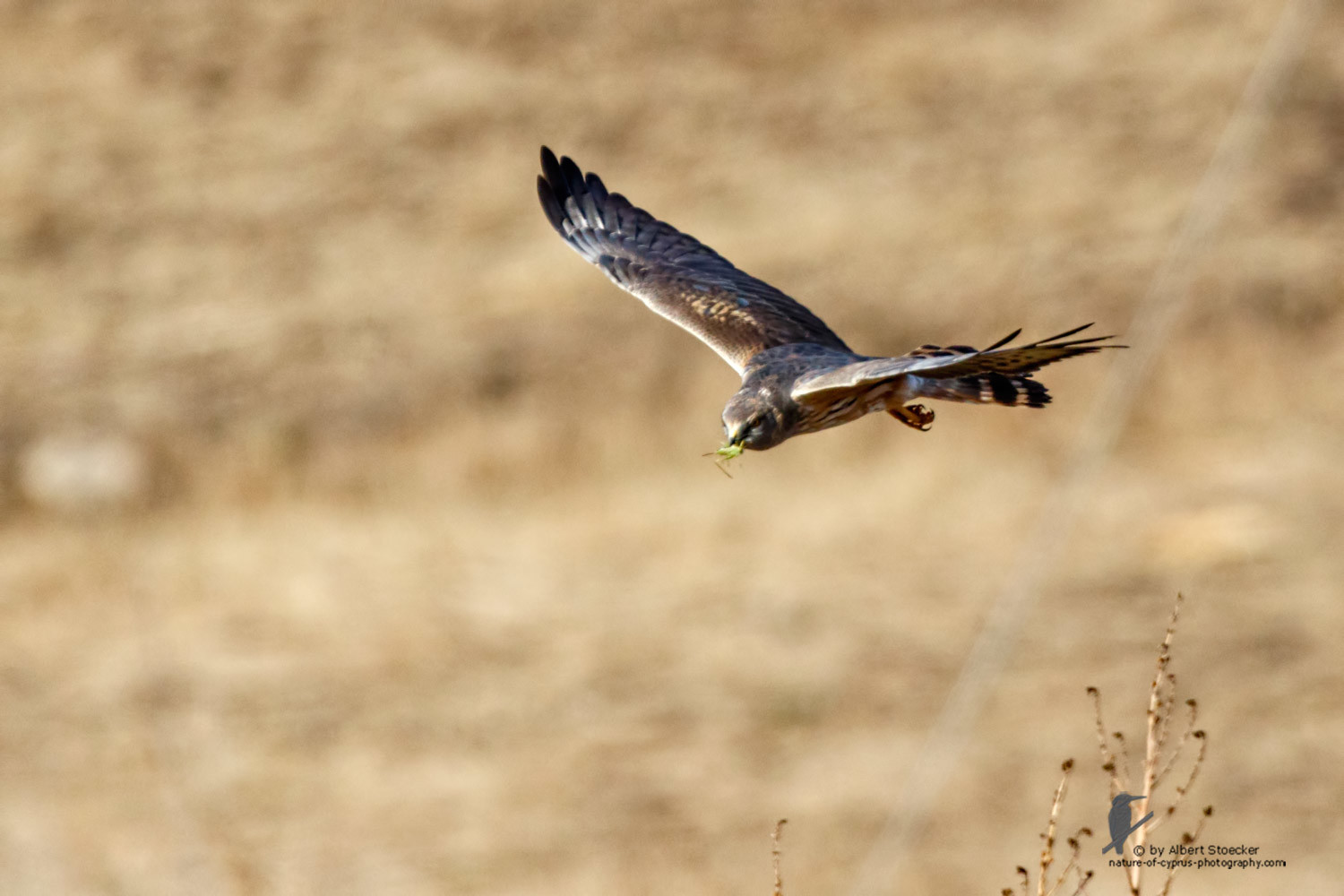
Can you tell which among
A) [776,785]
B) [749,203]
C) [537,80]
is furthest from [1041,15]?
[776,785]

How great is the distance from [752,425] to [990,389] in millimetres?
928

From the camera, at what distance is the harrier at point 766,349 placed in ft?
20.3

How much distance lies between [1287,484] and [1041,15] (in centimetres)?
801

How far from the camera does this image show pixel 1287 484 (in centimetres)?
2012

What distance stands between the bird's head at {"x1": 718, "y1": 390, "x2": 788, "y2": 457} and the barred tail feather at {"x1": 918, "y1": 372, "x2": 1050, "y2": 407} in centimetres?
58

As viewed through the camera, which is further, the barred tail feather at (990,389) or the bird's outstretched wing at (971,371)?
the barred tail feather at (990,389)

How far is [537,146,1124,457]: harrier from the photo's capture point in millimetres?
6176

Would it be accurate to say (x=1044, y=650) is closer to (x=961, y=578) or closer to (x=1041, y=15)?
(x=961, y=578)

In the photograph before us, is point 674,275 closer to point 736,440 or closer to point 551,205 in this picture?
point 551,205

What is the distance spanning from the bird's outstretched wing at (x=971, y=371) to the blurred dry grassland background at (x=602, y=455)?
9.24m

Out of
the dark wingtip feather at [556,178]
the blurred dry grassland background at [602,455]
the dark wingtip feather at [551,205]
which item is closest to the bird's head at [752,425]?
the dark wingtip feather at [551,205]

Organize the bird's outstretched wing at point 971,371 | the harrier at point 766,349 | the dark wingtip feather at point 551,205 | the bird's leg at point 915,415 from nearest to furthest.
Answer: the bird's outstretched wing at point 971,371
the harrier at point 766,349
the bird's leg at point 915,415
the dark wingtip feather at point 551,205

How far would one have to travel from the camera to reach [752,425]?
6.48 m

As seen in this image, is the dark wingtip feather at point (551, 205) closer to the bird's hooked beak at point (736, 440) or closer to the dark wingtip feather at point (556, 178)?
the dark wingtip feather at point (556, 178)
